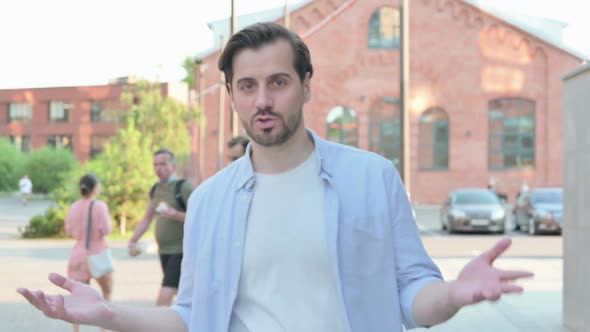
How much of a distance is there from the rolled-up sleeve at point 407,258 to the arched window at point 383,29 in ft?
166

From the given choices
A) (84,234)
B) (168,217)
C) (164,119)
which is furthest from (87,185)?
(164,119)

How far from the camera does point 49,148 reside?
80500 millimetres

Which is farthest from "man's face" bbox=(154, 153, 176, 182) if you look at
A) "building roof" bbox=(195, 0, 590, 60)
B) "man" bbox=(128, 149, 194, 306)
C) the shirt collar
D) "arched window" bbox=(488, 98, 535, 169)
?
"arched window" bbox=(488, 98, 535, 169)

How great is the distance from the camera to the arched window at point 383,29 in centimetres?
5284

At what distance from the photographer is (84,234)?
932 centimetres

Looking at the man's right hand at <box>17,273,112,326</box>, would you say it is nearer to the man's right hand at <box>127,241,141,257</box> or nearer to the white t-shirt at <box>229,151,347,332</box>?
the white t-shirt at <box>229,151,347,332</box>

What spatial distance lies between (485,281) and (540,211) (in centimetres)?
2680

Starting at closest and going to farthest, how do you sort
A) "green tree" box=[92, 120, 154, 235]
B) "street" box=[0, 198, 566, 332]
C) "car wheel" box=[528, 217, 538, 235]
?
"street" box=[0, 198, 566, 332]
"green tree" box=[92, 120, 154, 235]
"car wheel" box=[528, 217, 538, 235]

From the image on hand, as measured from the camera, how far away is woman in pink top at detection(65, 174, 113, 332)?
9.25 metres

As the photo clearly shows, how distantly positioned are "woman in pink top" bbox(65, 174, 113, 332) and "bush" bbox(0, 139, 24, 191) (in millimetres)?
72105

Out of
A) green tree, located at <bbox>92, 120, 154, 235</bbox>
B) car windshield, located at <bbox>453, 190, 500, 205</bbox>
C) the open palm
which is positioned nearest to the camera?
the open palm

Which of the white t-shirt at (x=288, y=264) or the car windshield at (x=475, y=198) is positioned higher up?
the white t-shirt at (x=288, y=264)

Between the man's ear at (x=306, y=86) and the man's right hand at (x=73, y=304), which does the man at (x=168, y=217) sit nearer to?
the man's ear at (x=306, y=86)

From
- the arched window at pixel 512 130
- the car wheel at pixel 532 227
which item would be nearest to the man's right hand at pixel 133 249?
the car wheel at pixel 532 227
